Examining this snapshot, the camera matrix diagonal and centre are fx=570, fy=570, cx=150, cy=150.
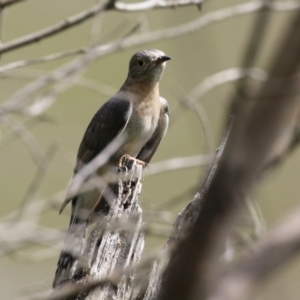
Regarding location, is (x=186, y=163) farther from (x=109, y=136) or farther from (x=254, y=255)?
(x=254, y=255)

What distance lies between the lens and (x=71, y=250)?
362cm

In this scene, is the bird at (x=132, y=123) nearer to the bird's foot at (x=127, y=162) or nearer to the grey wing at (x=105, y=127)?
the grey wing at (x=105, y=127)

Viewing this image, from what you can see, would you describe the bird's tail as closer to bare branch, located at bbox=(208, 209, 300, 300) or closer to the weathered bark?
the weathered bark

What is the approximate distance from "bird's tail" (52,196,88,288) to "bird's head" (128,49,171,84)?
157 centimetres

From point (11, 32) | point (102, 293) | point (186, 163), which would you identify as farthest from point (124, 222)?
point (11, 32)

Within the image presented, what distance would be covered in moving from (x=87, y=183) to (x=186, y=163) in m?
0.84

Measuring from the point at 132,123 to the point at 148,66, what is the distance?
1.95 ft

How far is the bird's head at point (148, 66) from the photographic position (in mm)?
5418

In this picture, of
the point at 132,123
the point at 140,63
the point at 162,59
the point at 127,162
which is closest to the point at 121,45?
the point at 127,162

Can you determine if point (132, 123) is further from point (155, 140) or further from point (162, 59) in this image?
point (162, 59)

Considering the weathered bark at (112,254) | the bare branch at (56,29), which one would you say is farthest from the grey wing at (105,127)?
the bare branch at (56,29)

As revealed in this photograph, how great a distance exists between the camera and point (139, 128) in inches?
207

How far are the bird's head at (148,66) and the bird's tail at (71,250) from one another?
1.57 meters

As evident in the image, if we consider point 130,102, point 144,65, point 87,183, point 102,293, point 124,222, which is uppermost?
point 144,65
